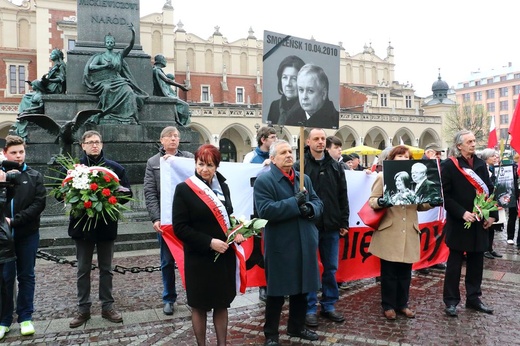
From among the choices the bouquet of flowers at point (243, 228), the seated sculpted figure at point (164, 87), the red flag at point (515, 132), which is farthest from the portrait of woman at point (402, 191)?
the seated sculpted figure at point (164, 87)

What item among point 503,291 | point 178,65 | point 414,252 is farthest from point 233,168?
point 178,65

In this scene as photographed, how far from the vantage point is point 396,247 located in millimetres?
4773

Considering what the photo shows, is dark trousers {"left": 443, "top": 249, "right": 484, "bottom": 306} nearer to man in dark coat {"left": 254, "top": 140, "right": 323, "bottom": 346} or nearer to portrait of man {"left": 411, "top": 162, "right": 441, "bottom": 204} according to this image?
portrait of man {"left": 411, "top": 162, "right": 441, "bottom": 204}

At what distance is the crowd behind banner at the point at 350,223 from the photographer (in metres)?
5.06

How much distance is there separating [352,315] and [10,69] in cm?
4807

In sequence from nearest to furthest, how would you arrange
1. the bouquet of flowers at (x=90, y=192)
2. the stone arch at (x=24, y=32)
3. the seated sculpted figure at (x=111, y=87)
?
the bouquet of flowers at (x=90, y=192) < the seated sculpted figure at (x=111, y=87) < the stone arch at (x=24, y=32)

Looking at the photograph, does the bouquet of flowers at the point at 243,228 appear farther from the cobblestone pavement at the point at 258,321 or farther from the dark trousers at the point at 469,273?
the dark trousers at the point at 469,273

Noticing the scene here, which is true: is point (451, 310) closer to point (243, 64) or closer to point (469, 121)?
point (469, 121)

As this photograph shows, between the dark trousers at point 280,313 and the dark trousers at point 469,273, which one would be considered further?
the dark trousers at point 469,273

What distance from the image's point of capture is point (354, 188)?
Answer: 602cm

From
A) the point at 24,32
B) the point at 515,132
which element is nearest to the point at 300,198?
the point at 515,132

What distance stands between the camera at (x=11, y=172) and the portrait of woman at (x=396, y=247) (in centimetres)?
353

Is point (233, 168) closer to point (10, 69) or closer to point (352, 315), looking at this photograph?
point (352, 315)

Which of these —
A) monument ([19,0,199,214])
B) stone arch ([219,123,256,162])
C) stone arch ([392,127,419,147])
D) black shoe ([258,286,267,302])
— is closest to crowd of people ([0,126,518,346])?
black shoe ([258,286,267,302])
